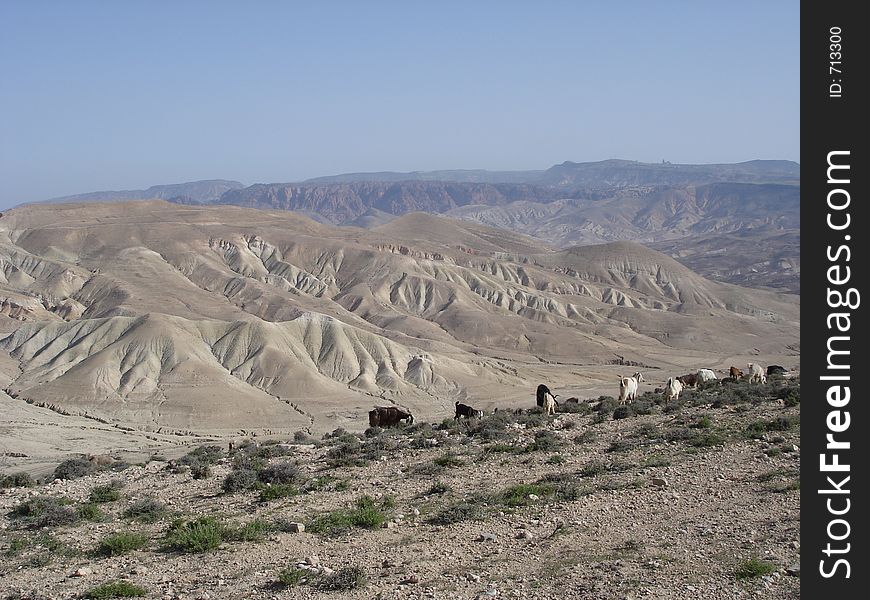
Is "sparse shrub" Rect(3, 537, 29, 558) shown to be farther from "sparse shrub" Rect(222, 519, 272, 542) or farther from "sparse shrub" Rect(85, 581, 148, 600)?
"sparse shrub" Rect(222, 519, 272, 542)

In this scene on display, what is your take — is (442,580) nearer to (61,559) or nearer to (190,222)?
(61,559)

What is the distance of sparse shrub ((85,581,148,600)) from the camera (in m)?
10.6

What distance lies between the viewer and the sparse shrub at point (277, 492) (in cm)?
1527

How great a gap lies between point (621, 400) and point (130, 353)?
5813 centimetres

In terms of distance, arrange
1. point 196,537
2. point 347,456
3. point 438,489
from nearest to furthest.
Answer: point 196,537 → point 438,489 → point 347,456

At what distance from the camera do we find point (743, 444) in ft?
55.2

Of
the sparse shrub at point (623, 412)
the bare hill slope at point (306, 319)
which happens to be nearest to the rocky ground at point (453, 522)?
the sparse shrub at point (623, 412)

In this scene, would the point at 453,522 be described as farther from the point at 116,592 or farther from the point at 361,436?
the point at 361,436

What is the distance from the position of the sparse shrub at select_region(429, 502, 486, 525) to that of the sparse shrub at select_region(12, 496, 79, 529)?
6.62 meters

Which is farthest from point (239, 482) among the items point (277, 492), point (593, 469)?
point (593, 469)

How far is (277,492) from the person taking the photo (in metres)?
15.5

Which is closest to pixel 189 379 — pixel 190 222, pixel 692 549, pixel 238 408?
pixel 238 408

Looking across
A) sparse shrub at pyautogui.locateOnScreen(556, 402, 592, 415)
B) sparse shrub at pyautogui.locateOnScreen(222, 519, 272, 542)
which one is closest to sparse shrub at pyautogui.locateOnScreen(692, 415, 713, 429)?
sparse shrub at pyautogui.locateOnScreen(556, 402, 592, 415)

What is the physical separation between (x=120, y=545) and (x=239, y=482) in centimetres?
379
